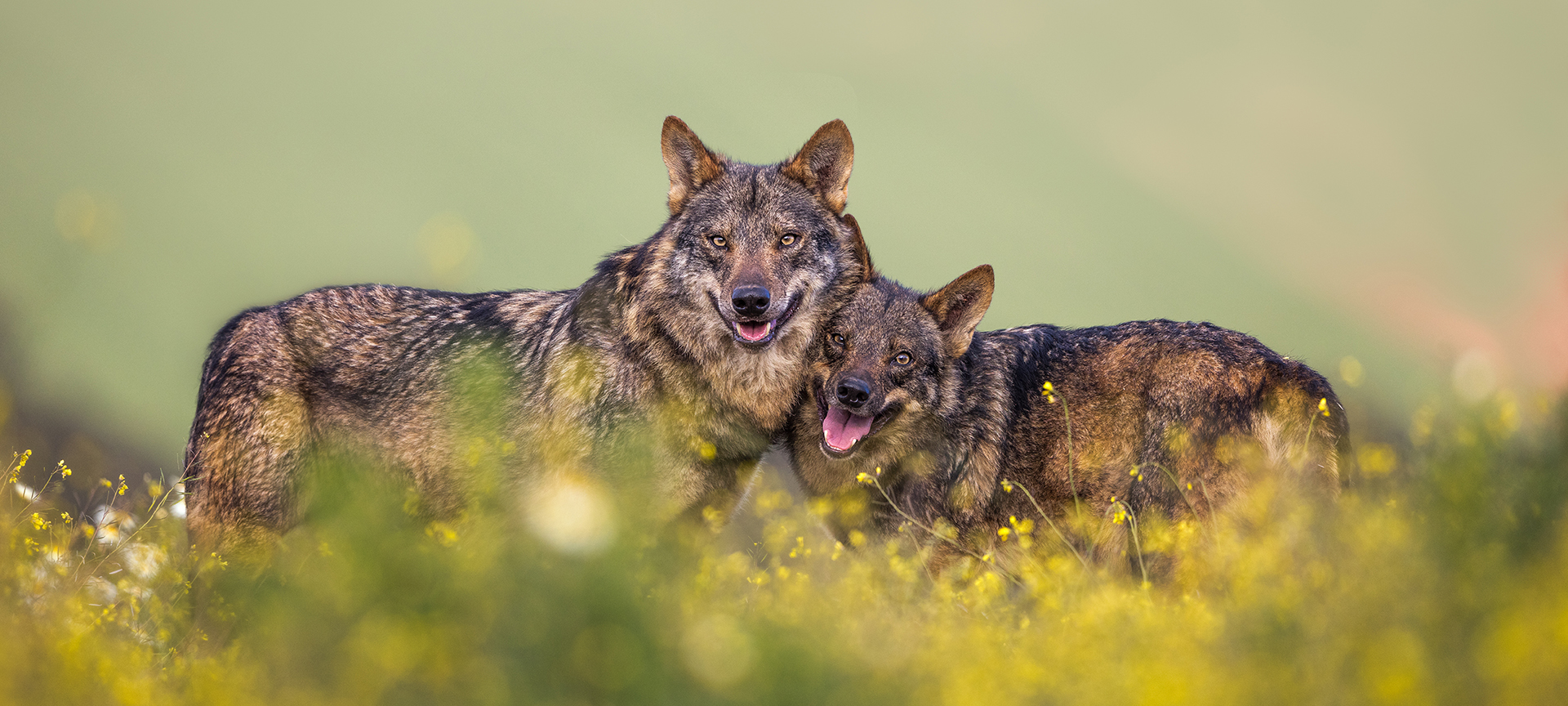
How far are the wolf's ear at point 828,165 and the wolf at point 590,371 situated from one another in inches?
0.4

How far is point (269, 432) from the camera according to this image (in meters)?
5.25

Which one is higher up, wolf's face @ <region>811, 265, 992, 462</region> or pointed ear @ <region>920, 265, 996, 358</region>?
pointed ear @ <region>920, 265, 996, 358</region>

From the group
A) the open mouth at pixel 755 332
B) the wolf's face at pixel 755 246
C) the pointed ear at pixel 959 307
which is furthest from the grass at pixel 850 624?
the pointed ear at pixel 959 307

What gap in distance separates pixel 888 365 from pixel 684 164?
1.65 metres

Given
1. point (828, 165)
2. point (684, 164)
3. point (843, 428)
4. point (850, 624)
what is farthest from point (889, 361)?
point (850, 624)

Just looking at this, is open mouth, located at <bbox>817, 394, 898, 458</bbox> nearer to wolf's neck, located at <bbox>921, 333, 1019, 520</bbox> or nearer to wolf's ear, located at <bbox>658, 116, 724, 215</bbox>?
wolf's neck, located at <bbox>921, 333, 1019, 520</bbox>

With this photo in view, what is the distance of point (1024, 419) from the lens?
5562 mm

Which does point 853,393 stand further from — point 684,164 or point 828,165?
point 684,164

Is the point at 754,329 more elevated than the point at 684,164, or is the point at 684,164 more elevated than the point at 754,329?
the point at 684,164

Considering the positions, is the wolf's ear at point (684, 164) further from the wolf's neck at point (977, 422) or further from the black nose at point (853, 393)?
the wolf's neck at point (977, 422)

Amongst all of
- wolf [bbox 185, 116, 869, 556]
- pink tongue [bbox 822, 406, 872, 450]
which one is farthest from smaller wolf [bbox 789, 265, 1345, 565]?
wolf [bbox 185, 116, 869, 556]

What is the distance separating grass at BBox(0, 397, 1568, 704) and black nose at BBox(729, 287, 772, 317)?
5.06 feet

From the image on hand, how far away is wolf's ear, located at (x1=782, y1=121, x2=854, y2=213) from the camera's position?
17.3ft

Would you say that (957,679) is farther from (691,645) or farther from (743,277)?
(743,277)
